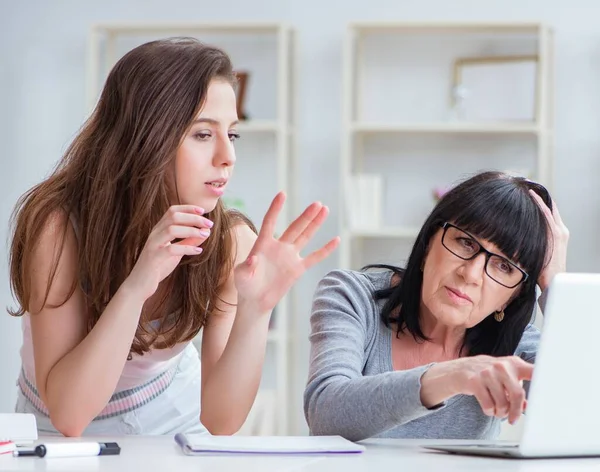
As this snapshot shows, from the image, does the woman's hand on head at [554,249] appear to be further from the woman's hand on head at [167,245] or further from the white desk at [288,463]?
the woman's hand on head at [167,245]

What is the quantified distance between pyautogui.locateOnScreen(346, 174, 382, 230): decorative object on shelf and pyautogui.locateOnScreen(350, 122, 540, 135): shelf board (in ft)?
0.64

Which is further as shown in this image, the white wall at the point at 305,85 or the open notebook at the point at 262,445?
the white wall at the point at 305,85

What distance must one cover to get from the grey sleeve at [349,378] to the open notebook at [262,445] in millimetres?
63

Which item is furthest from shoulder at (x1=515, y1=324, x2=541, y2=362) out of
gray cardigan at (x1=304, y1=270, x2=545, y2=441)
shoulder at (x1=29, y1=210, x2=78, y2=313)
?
shoulder at (x1=29, y1=210, x2=78, y2=313)

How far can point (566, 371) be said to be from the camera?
1.13 metres

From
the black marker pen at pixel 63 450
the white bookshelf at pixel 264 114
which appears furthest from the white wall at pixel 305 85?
the black marker pen at pixel 63 450

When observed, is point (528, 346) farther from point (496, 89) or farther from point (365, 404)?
point (496, 89)

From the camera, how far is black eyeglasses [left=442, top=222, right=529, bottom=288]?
62.2 inches

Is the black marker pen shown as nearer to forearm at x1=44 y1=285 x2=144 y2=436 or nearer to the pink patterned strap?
forearm at x1=44 y1=285 x2=144 y2=436

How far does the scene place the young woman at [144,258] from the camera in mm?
1516

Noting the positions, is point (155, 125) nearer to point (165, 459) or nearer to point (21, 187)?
point (165, 459)

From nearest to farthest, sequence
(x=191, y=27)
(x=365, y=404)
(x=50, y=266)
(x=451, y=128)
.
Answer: (x=365, y=404), (x=50, y=266), (x=451, y=128), (x=191, y=27)

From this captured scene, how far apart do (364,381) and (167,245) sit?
15.1 inches

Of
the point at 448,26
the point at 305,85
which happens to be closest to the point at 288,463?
the point at 448,26
